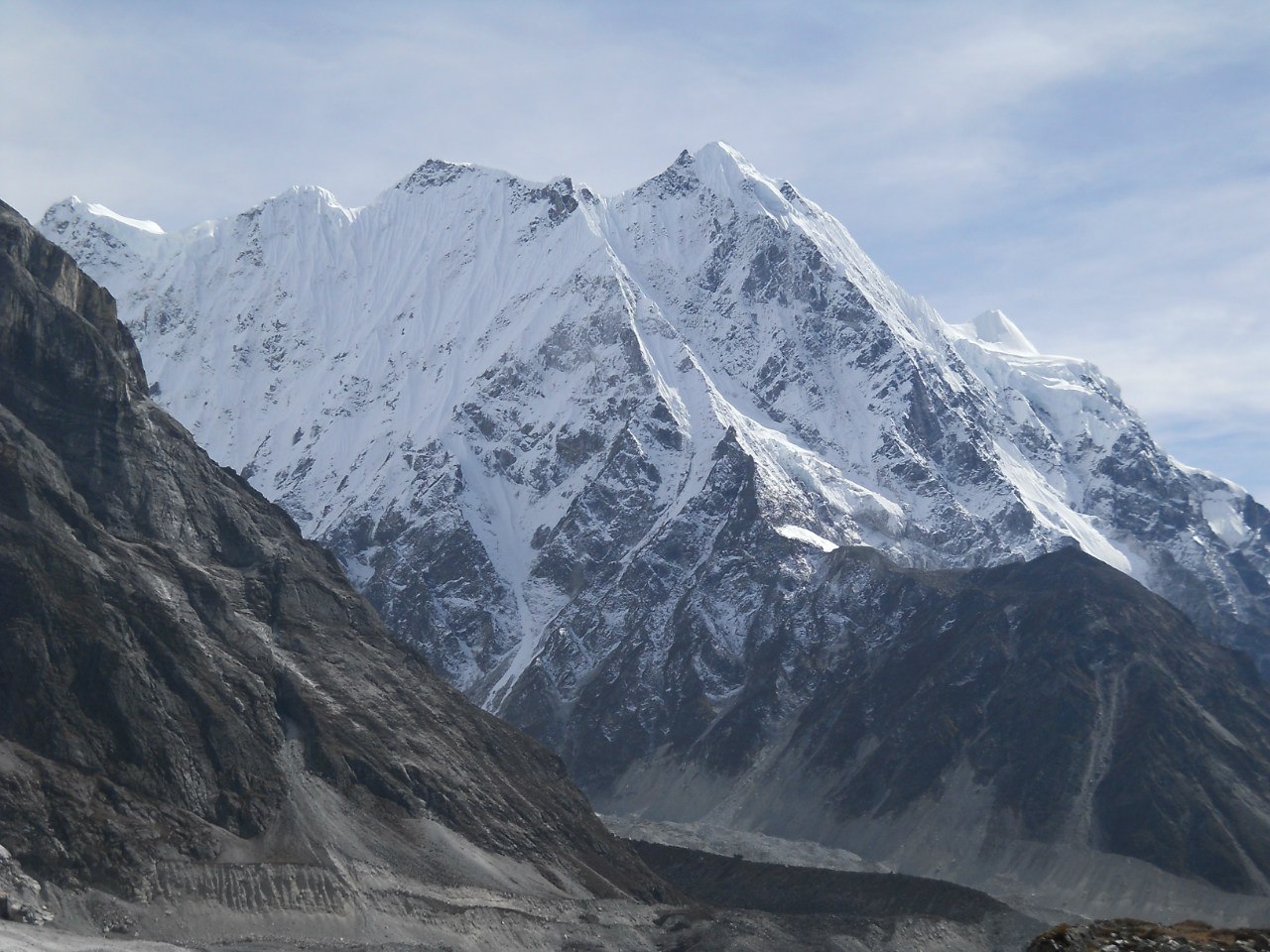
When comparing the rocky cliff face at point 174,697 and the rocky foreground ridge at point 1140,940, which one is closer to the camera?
the rocky foreground ridge at point 1140,940

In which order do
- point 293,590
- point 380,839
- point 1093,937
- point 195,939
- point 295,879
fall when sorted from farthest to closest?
point 293,590 → point 380,839 → point 295,879 → point 195,939 → point 1093,937

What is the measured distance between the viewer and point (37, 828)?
134250 millimetres

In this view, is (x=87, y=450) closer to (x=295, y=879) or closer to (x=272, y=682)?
(x=272, y=682)

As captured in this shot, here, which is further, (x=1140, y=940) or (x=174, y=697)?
(x=174, y=697)

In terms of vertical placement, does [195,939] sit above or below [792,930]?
below

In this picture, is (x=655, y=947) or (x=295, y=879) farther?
(x=655, y=947)

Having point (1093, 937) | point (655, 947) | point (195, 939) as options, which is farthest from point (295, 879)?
point (1093, 937)

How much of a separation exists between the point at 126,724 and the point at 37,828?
19.9 m

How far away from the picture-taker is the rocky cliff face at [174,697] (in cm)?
14562

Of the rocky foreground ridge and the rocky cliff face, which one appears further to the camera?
the rocky cliff face

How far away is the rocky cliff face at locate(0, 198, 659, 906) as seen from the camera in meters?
146

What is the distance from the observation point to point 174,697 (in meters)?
161

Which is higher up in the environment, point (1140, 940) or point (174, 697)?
point (1140, 940)

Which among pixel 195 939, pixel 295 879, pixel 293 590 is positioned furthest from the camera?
pixel 293 590
